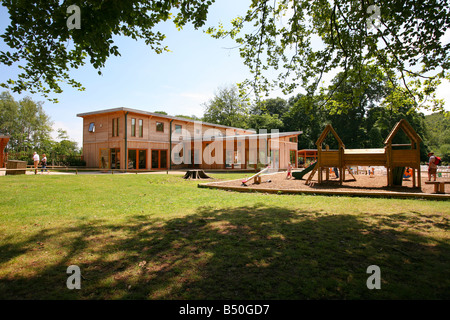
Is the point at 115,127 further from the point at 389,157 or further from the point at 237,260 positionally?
the point at 237,260

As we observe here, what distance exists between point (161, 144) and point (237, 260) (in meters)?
25.8

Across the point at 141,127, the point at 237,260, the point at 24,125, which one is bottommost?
the point at 237,260

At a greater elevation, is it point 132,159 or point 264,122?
point 264,122

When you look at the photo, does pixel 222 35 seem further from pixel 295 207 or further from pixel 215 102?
pixel 215 102

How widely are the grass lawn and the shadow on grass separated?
1cm

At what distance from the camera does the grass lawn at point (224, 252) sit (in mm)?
2475

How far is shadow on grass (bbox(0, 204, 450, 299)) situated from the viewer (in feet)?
8.01

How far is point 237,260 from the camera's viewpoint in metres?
3.17

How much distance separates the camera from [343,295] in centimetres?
235

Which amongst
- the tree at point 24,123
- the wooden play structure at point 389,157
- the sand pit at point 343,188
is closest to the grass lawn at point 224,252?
the sand pit at point 343,188

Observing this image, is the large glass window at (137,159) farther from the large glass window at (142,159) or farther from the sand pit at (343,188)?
the sand pit at (343,188)

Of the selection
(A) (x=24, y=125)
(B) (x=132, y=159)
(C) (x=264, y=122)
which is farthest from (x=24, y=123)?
(C) (x=264, y=122)

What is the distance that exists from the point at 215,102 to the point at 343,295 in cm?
5396

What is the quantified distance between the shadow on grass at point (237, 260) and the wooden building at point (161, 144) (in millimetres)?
21310
